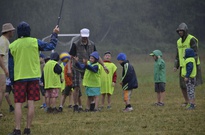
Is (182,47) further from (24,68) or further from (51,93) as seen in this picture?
(24,68)

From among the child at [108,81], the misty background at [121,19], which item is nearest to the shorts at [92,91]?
the child at [108,81]

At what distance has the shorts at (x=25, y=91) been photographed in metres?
9.43

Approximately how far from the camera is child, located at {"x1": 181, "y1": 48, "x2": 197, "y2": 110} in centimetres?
1309

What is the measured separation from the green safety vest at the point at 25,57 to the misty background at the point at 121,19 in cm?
2700

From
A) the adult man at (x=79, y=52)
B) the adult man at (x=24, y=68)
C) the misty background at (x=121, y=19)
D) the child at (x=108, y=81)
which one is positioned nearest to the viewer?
the adult man at (x=24, y=68)

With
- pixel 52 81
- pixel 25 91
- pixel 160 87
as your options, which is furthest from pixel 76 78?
pixel 25 91

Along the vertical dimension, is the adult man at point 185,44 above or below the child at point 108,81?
above

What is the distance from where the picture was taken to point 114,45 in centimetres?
4088

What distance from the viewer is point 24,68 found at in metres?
9.40

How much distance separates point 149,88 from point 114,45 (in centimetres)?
1815

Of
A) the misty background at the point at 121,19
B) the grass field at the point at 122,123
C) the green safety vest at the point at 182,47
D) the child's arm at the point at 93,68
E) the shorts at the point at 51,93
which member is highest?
the misty background at the point at 121,19

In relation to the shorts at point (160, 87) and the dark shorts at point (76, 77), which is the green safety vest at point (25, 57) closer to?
the dark shorts at point (76, 77)

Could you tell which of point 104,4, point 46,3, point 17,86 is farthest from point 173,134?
point 104,4

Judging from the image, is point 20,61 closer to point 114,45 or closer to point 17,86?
point 17,86
